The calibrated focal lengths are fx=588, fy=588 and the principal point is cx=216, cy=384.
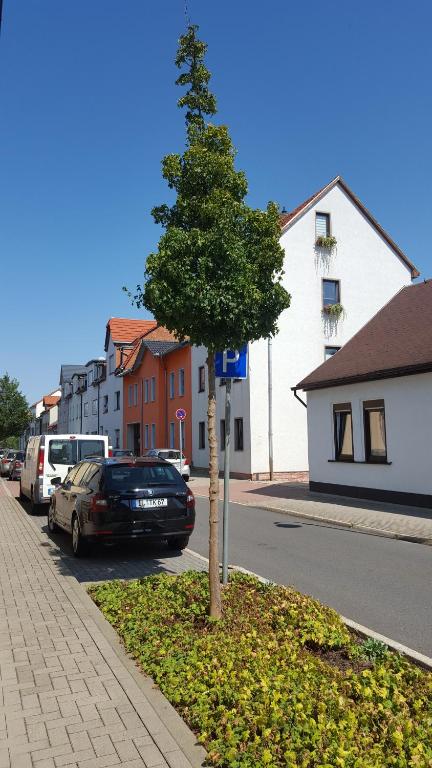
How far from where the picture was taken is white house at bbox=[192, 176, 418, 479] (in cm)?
2616

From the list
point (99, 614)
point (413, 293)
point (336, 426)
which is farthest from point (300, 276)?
point (99, 614)

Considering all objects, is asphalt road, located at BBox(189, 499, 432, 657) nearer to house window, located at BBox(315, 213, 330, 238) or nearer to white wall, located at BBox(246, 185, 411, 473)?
white wall, located at BBox(246, 185, 411, 473)

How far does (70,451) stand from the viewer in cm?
1438

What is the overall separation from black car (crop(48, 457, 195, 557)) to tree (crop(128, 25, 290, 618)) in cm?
308

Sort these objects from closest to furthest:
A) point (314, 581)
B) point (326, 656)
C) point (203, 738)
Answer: point (203, 738), point (326, 656), point (314, 581)

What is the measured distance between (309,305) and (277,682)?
24706 millimetres

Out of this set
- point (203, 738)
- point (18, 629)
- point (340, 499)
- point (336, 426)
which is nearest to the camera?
point (203, 738)

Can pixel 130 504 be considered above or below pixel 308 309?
below

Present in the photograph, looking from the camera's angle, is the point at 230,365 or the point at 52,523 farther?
the point at 52,523

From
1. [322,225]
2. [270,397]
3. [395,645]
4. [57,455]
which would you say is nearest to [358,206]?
[322,225]

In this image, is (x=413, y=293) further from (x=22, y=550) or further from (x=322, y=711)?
(x=322, y=711)

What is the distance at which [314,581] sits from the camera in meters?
7.53

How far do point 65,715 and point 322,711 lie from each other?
1587 mm

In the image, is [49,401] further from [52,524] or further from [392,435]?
[52,524]
